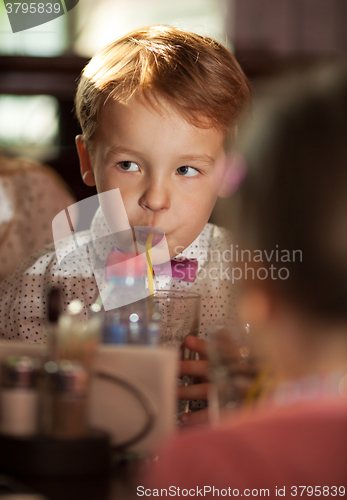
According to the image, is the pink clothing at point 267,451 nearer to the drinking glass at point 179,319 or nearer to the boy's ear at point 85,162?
the drinking glass at point 179,319

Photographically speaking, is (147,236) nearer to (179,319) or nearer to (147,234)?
(147,234)

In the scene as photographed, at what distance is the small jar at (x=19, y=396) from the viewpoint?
1.01ft

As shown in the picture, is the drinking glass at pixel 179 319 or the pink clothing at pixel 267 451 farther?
the drinking glass at pixel 179 319

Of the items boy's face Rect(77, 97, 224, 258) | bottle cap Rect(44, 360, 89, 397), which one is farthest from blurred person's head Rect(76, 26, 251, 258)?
bottle cap Rect(44, 360, 89, 397)

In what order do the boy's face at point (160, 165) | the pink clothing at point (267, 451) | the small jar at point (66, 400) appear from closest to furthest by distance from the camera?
the pink clothing at point (267, 451)
the small jar at point (66, 400)
the boy's face at point (160, 165)

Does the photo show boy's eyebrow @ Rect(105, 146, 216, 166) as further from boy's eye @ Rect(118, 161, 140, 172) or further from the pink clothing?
the pink clothing

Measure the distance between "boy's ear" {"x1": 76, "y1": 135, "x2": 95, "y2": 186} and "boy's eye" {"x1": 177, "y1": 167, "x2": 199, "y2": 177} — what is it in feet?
0.34

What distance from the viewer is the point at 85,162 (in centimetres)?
47

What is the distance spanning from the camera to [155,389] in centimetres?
31

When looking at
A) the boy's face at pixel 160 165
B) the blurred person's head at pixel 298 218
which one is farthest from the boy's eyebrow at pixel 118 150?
the blurred person's head at pixel 298 218

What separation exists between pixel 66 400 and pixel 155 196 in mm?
199

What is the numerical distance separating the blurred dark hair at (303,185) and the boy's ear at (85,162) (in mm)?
159

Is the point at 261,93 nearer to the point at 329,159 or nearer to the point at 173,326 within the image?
the point at 329,159

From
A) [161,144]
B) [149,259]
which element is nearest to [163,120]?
[161,144]
